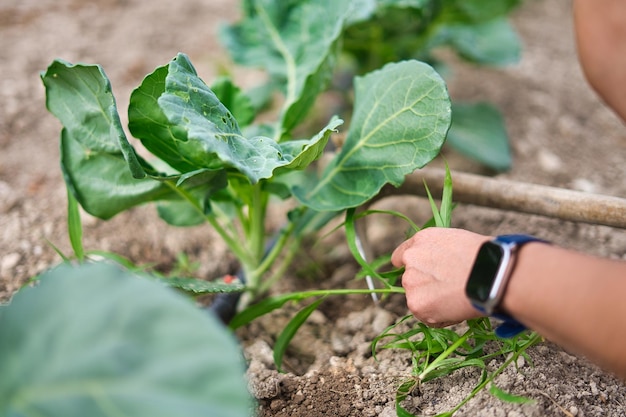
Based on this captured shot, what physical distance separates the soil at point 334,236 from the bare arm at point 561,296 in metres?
0.27

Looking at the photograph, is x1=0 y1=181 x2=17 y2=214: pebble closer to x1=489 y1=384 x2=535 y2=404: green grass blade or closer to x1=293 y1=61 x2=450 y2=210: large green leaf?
x1=293 y1=61 x2=450 y2=210: large green leaf

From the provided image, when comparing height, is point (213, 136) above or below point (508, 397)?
above

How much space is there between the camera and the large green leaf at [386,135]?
135cm

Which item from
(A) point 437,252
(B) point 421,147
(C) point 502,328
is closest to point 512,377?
(C) point 502,328

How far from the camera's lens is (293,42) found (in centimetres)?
181

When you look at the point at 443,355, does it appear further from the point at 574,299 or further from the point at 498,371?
the point at 574,299

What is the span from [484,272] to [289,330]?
0.56 meters

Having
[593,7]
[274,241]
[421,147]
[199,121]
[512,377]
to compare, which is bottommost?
[274,241]

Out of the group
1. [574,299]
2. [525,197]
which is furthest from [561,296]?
[525,197]

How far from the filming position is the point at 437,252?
1105 mm

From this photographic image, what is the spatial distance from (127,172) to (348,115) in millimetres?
994

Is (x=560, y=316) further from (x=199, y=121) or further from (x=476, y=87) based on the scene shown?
(x=476, y=87)

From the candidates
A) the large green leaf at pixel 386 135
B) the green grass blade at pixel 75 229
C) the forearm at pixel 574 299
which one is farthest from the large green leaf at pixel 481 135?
the green grass blade at pixel 75 229

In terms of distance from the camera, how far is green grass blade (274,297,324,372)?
1.38m
